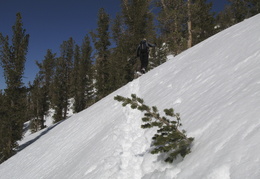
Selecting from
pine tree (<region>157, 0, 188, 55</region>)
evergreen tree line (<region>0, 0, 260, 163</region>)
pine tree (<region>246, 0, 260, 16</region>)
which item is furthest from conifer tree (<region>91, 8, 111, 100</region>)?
pine tree (<region>246, 0, 260, 16</region>)

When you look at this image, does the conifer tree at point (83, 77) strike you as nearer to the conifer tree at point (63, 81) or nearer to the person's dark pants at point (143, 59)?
the conifer tree at point (63, 81)

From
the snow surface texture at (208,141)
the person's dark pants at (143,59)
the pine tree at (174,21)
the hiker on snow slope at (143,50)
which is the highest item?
the pine tree at (174,21)

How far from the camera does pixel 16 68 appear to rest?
56.7 ft

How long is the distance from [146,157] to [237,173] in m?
1.70

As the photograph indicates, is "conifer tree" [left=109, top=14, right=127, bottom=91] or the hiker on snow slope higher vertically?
"conifer tree" [left=109, top=14, right=127, bottom=91]

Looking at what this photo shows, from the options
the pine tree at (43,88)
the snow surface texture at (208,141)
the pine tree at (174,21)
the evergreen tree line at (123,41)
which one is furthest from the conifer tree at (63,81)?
the snow surface texture at (208,141)

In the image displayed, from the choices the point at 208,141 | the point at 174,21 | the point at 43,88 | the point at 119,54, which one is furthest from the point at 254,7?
the point at 43,88

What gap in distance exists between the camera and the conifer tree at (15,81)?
1638 centimetres

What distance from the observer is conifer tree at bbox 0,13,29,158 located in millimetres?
16375

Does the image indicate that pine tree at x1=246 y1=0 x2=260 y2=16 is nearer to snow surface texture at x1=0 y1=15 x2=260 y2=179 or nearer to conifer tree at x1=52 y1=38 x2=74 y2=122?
snow surface texture at x1=0 y1=15 x2=260 y2=179

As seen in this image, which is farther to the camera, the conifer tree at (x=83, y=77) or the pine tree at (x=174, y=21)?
the conifer tree at (x=83, y=77)

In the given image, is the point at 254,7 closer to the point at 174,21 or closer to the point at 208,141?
the point at 174,21

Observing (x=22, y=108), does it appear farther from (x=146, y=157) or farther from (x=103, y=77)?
(x=146, y=157)

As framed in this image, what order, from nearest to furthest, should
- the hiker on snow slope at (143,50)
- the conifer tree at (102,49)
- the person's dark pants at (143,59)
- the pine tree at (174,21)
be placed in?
the hiker on snow slope at (143,50), the person's dark pants at (143,59), the pine tree at (174,21), the conifer tree at (102,49)
